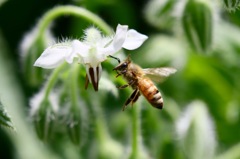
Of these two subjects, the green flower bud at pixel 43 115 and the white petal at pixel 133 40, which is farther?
the green flower bud at pixel 43 115

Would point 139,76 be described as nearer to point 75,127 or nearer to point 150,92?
point 150,92

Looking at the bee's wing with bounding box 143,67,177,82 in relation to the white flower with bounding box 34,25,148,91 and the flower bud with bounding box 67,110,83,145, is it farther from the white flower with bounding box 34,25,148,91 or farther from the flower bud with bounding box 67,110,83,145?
the flower bud with bounding box 67,110,83,145

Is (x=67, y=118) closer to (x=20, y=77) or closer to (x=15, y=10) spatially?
(x=20, y=77)

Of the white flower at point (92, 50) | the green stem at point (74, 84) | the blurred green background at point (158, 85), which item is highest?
the white flower at point (92, 50)

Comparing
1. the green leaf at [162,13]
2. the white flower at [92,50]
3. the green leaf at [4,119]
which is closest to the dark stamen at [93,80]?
the white flower at [92,50]

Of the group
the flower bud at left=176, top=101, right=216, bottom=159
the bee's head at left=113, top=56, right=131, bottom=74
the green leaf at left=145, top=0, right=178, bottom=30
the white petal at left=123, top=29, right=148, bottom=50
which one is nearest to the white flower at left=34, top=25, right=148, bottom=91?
the white petal at left=123, top=29, right=148, bottom=50

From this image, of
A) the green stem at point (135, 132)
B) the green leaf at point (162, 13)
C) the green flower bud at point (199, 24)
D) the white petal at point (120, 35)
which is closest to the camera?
the white petal at point (120, 35)

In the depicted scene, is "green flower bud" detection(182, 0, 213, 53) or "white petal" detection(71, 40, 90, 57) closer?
"white petal" detection(71, 40, 90, 57)

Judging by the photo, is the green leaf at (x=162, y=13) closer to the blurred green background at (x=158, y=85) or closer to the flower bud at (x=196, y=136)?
the blurred green background at (x=158, y=85)
